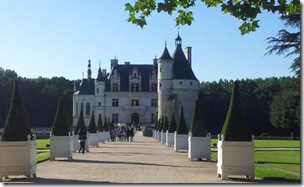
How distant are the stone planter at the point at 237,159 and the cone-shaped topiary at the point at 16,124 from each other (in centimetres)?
418

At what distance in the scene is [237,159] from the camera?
36.4 ft

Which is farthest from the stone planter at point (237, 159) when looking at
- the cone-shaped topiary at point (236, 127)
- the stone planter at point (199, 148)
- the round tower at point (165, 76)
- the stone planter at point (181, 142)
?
the round tower at point (165, 76)

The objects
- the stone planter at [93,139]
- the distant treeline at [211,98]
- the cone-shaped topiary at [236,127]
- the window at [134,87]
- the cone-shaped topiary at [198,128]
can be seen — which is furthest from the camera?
the window at [134,87]

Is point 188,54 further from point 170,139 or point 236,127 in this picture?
point 236,127

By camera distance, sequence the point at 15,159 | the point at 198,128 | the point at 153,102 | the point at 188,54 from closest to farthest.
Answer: the point at 15,159
the point at 198,128
the point at 188,54
the point at 153,102

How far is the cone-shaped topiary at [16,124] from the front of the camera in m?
11.4

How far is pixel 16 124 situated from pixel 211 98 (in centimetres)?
5345

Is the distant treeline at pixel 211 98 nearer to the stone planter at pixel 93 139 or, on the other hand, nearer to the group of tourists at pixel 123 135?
the group of tourists at pixel 123 135

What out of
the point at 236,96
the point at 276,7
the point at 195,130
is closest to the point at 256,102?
the point at 195,130

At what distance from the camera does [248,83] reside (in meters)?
67.8

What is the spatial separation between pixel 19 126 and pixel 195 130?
24.1 ft

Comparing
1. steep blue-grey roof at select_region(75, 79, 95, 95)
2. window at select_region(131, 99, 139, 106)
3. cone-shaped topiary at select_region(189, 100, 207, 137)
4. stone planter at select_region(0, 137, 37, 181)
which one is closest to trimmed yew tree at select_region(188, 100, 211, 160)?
cone-shaped topiary at select_region(189, 100, 207, 137)

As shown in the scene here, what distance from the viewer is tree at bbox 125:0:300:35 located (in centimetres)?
682

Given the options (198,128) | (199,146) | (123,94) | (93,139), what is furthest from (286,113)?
(123,94)
